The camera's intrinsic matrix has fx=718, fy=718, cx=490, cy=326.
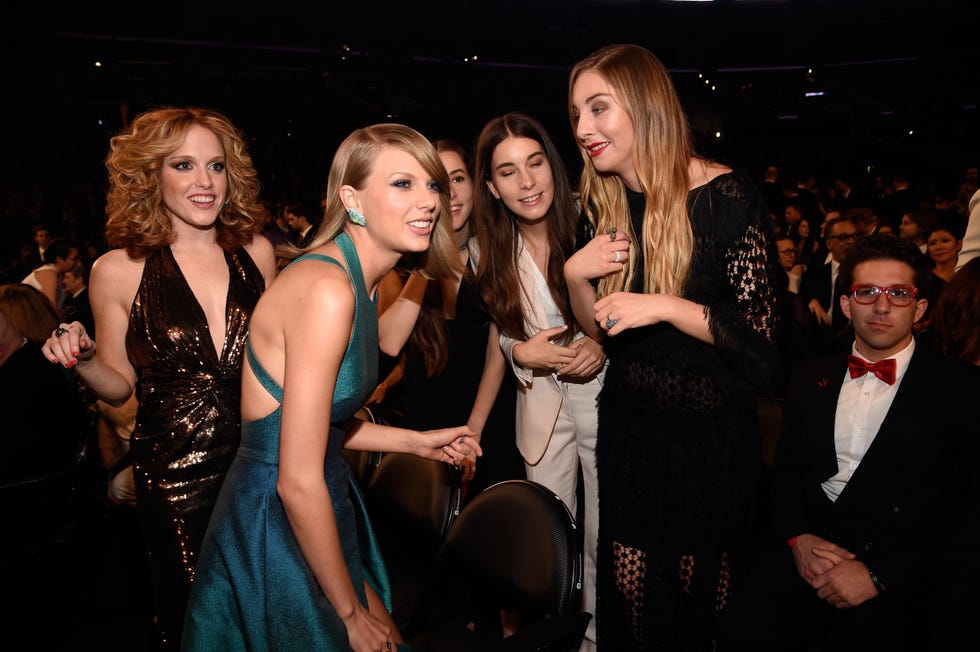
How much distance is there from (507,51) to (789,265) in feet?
26.6

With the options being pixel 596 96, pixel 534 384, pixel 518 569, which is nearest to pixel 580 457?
pixel 534 384

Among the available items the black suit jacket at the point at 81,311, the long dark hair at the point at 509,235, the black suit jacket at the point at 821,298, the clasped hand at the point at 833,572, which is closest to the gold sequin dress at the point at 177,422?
the long dark hair at the point at 509,235

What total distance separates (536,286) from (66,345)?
1.44 meters

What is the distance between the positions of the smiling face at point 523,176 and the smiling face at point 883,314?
110 centimetres

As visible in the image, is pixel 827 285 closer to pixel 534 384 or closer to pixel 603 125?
pixel 534 384

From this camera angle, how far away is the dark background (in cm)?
1024

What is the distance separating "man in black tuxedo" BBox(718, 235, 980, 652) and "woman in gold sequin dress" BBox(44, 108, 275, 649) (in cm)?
156

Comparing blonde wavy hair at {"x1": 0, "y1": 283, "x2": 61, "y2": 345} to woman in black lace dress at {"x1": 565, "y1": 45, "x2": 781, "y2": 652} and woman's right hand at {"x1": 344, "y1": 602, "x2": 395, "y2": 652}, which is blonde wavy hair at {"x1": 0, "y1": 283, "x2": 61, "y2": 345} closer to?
woman's right hand at {"x1": 344, "y1": 602, "x2": 395, "y2": 652}

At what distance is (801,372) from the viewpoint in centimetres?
247

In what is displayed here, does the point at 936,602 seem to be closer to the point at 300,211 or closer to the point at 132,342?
the point at 132,342

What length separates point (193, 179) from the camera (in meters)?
2.13

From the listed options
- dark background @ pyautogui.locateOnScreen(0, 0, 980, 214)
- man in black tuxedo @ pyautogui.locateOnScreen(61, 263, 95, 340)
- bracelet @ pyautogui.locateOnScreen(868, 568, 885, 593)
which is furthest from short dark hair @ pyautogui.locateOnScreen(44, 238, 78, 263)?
bracelet @ pyautogui.locateOnScreen(868, 568, 885, 593)

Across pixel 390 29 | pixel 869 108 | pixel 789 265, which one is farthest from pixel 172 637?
pixel 869 108

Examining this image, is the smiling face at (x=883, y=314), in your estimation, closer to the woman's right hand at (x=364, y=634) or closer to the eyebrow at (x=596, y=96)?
the eyebrow at (x=596, y=96)
